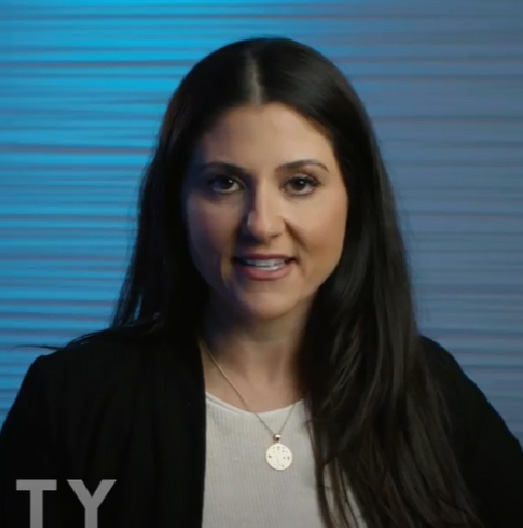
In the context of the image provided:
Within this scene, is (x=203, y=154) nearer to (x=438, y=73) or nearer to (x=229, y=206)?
(x=229, y=206)

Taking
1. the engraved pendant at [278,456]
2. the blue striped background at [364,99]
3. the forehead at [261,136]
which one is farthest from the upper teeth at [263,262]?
the blue striped background at [364,99]

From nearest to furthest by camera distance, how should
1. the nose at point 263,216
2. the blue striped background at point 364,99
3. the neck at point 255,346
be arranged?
the nose at point 263,216 → the neck at point 255,346 → the blue striped background at point 364,99

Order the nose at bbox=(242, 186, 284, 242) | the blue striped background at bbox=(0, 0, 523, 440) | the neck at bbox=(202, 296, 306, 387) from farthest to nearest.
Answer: the blue striped background at bbox=(0, 0, 523, 440) < the neck at bbox=(202, 296, 306, 387) < the nose at bbox=(242, 186, 284, 242)

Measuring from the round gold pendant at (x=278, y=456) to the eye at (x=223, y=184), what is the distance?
0.31 m

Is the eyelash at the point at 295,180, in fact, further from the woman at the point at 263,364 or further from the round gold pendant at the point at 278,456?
the round gold pendant at the point at 278,456

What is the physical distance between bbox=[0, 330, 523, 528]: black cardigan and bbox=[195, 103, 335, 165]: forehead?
274 mm

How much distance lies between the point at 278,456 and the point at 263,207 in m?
0.30

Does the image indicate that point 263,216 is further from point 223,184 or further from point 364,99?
point 364,99

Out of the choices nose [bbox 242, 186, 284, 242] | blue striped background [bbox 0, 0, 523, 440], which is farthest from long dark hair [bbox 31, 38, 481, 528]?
blue striped background [bbox 0, 0, 523, 440]

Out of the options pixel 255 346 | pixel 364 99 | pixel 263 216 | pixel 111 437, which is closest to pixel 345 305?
pixel 255 346

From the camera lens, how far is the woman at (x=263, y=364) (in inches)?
38.8

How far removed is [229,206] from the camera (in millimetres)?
975

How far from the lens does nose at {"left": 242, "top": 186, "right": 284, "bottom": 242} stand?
3.12 ft

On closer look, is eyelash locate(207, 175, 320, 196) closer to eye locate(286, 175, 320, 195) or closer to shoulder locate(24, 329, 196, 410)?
eye locate(286, 175, 320, 195)
